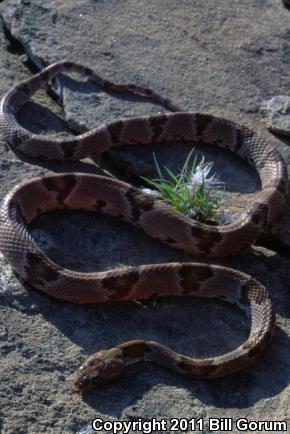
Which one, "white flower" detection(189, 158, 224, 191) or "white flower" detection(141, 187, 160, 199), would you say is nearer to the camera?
"white flower" detection(189, 158, 224, 191)

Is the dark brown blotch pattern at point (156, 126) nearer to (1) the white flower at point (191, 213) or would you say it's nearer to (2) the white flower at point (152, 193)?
(2) the white flower at point (152, 193)

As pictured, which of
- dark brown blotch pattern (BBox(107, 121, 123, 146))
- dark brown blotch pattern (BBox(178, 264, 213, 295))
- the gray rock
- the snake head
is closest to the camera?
the snake head

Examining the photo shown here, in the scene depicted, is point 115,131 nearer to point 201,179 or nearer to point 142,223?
point 201,179

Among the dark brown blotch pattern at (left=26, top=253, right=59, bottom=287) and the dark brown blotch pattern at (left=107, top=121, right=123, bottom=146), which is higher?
the dark brown blotch pattern at (left=107, top=121, right=123, bottom=146)

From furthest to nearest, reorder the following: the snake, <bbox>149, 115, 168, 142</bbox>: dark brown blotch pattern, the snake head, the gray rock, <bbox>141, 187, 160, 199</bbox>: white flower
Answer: the gray rock, <bbox>149, 115, 168, 142</bbox>: dark brown blotch pattern, <bbox>141, 187, 160, 199</bbox>: white flower, the snake, the snake head

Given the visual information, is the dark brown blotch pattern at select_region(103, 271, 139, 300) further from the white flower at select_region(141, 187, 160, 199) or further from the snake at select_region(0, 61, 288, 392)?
the white flower at select_region(141, 187, 160, 199)

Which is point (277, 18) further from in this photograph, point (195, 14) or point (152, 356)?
point (152, 356)

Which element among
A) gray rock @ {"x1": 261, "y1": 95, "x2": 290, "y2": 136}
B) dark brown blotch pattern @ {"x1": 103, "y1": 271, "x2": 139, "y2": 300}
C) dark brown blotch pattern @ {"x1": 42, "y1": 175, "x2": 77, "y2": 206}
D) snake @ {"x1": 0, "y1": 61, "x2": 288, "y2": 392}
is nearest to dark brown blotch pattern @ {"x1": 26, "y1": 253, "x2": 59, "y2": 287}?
snake @ {"x1": 0, "y1": 61, "x2": 288, "y2": 392}

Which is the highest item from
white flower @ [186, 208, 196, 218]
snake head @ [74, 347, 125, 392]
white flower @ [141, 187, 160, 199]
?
white flower @ [141, 187, 160, 199]

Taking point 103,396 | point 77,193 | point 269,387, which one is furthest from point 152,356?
point 77,193
